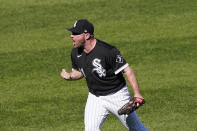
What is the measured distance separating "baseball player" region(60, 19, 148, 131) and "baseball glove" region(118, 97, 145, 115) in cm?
A: 6

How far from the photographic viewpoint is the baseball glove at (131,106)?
765 cm

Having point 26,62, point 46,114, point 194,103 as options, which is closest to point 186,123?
point 194,103

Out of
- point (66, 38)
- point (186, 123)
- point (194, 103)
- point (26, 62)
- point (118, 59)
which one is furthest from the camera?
point (66, 38)

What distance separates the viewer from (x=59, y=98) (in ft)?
36.8

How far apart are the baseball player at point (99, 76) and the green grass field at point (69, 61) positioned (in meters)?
1.71

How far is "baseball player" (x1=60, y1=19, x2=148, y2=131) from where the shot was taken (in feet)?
26.1

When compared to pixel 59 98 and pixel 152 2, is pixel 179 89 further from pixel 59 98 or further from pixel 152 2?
pixel 152 2

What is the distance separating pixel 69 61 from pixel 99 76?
16.5ft

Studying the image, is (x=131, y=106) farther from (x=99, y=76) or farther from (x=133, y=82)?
(x=99, y=76)

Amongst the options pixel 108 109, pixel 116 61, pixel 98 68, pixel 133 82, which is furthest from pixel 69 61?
pixel 133 82

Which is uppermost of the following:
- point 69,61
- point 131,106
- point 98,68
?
point 98,68

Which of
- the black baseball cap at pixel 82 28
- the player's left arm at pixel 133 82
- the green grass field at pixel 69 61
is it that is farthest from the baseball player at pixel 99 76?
the green grass field at pixel 69 61

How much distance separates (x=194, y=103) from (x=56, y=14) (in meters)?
6.09

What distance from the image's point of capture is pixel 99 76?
26.5 feet
